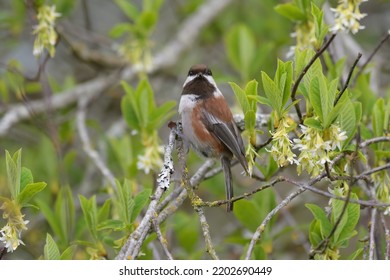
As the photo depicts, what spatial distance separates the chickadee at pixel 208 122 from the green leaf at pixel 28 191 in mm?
923

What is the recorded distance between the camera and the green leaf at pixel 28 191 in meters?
2.70

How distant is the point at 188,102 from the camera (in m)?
3.54

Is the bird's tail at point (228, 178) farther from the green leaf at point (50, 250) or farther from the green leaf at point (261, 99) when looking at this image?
the green leaf at point (50, 250)

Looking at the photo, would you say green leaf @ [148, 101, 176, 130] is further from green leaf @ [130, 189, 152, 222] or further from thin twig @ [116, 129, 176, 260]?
thin twig @ [116, 129, 176, 260]

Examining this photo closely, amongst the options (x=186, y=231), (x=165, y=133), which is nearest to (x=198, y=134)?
(x=186, y=231)

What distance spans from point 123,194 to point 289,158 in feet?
2.53

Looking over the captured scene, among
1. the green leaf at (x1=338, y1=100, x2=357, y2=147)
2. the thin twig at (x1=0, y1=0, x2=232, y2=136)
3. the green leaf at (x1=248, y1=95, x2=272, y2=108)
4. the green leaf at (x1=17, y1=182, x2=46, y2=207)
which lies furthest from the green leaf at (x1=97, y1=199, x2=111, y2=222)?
the thin twig at (x1=0, y1=0, x2=232, y2=136)

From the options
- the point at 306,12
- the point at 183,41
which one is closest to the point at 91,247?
the point at 306,12

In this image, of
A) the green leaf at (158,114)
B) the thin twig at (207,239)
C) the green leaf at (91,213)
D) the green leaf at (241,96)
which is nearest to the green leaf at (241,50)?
the green leaf at (158,114)

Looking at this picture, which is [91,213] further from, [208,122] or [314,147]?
[314,147]

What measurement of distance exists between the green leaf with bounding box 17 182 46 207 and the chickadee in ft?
3.03

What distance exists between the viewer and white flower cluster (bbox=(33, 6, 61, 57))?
340 centimetres

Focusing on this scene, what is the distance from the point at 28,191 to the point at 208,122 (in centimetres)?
110
